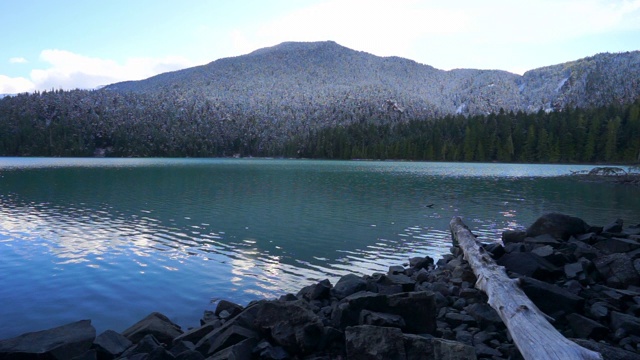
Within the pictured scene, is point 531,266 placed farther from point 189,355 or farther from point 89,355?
point 89,355

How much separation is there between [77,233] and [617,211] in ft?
148

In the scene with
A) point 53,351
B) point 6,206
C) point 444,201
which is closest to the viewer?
point 53,351

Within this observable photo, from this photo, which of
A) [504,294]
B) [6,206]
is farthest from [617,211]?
[6,206]

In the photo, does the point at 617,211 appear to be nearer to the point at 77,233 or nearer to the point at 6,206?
the point at 77,233

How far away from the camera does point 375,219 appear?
3322 centimetres

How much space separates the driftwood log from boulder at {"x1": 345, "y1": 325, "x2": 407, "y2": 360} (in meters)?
2.40

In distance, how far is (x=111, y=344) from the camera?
9.80 metres

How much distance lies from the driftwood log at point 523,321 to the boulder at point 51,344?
9.48 meters

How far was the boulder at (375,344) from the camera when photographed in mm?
8164

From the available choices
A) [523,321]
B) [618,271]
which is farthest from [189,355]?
[618,271]

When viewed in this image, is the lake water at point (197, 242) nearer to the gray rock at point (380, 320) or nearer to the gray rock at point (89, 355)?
the gray rock at point (89, 355)

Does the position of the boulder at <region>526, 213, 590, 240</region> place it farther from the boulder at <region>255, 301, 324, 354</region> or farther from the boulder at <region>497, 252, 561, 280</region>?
the boulder at <region>255, 301, 324, 354</region>

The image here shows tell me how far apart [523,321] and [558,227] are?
13872 millimetres

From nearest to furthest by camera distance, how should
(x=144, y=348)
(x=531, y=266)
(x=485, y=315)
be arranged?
(x=144, y=348)
(x=485, y=315)
(x=531, y=266)
